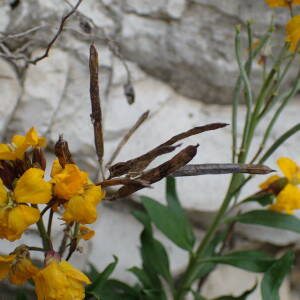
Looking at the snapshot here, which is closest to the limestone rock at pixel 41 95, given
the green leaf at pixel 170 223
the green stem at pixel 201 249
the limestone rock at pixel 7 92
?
the limestone rock at pixel 7 92

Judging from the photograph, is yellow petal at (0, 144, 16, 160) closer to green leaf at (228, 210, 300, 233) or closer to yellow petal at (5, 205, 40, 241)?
yellow petal at (5, 205, 40, 241)

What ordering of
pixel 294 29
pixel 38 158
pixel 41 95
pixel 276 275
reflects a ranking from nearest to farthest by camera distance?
pixel 38 158
pixel 294 29
pixel 276 275
pixel 41 95

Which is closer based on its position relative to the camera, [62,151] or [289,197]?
[62,151]

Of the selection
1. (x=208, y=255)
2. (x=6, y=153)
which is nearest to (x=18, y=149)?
(x=6, y=153)

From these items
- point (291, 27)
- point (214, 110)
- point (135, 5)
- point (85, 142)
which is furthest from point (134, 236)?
point (291, 27)

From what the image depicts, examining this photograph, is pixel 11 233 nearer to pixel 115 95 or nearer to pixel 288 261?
pixel 288 261

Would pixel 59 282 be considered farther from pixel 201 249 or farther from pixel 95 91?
pixel 201 249

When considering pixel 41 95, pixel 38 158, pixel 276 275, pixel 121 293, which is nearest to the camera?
pixel 38 158

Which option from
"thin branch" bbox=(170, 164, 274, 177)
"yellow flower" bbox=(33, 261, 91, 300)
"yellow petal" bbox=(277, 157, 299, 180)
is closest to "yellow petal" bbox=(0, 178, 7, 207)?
"yellow flower" bbox=(33, 261, 91, 300)
